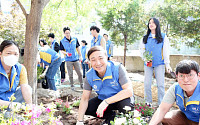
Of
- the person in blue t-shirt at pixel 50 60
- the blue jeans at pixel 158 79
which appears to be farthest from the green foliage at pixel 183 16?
the person in blue t-shirt at pixel 50 60

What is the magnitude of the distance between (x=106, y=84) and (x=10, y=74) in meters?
1.24

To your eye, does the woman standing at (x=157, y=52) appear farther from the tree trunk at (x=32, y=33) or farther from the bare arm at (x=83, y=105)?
the tree trunk at (x=32, y=33)

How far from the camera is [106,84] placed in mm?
2703

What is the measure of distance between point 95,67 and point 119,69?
34 cm

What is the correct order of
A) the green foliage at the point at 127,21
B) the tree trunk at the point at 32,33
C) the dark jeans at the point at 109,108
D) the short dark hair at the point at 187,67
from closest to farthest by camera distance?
the short dark hair at the point at 187,67 < the dark jeans at the point at 109,108 < the tree trunk at the point at 32,33 < the green foliage at the point at 127,21

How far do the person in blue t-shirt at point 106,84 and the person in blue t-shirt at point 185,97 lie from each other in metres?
0.46

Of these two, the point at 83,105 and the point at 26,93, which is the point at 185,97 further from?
the point at 26,93

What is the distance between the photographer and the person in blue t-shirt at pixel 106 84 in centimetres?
251

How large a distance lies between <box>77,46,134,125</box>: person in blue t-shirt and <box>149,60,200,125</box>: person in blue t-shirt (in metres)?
0.46

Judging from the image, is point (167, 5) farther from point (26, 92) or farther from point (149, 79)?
point (26, 92)

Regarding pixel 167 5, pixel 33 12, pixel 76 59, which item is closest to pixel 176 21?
pixel 167 5

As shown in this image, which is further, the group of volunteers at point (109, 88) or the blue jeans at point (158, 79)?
the blue jeans at point (158, 79)

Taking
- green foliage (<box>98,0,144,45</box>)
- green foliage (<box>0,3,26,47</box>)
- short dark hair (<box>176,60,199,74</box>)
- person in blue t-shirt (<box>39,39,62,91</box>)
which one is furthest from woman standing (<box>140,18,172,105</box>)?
green foliage (<box>98,0,144,45</box>)

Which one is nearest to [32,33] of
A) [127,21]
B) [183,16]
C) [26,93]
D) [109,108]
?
[26,93]
